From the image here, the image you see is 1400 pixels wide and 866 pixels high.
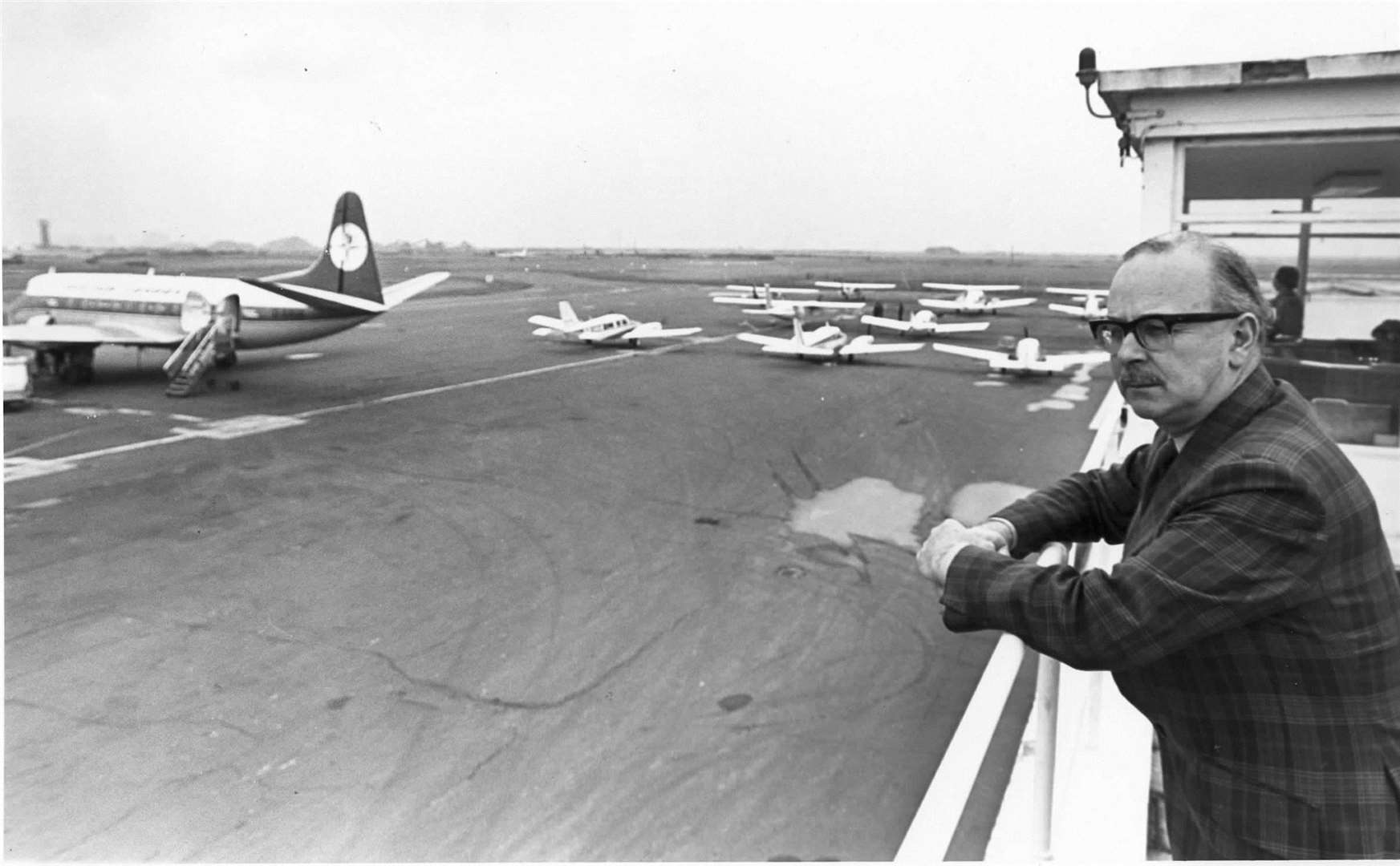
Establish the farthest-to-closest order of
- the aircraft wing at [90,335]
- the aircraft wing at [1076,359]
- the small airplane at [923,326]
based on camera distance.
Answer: the small airplane at [923,326] → the aircraft wing at [1076,359] → the aircraft wing at [90,335]

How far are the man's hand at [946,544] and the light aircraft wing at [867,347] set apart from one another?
12.6 m

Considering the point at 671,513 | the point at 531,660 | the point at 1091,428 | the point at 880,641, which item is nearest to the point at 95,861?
the point at 531,660

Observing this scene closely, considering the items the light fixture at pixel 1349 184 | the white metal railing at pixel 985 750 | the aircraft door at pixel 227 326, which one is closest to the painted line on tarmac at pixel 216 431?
the aircraft door at pixel 227 326

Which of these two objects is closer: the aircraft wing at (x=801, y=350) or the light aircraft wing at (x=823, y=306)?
the aircraft wing at (x=801, y=350)

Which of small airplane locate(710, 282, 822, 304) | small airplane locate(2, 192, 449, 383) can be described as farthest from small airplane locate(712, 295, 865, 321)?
small airplane locate(2, 192, 449, 383)

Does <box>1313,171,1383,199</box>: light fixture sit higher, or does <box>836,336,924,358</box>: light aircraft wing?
<box>1313,171,1383,199</box>: light fixture

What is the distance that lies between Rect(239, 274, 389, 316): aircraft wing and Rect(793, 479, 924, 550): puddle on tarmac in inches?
274

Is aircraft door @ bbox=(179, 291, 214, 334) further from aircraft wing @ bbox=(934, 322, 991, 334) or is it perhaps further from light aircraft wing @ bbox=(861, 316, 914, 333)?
aircraft wing @ bbox=(934, 322, 991, 334)

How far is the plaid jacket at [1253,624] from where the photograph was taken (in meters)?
0.95

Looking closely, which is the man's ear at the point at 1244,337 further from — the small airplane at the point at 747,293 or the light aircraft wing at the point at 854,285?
the light aircraft wing at the point at 854,285

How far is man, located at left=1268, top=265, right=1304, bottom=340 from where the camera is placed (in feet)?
16.0

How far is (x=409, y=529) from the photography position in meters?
5.91

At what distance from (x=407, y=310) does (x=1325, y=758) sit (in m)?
16.5

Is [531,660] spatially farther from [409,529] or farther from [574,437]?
[574,437]
